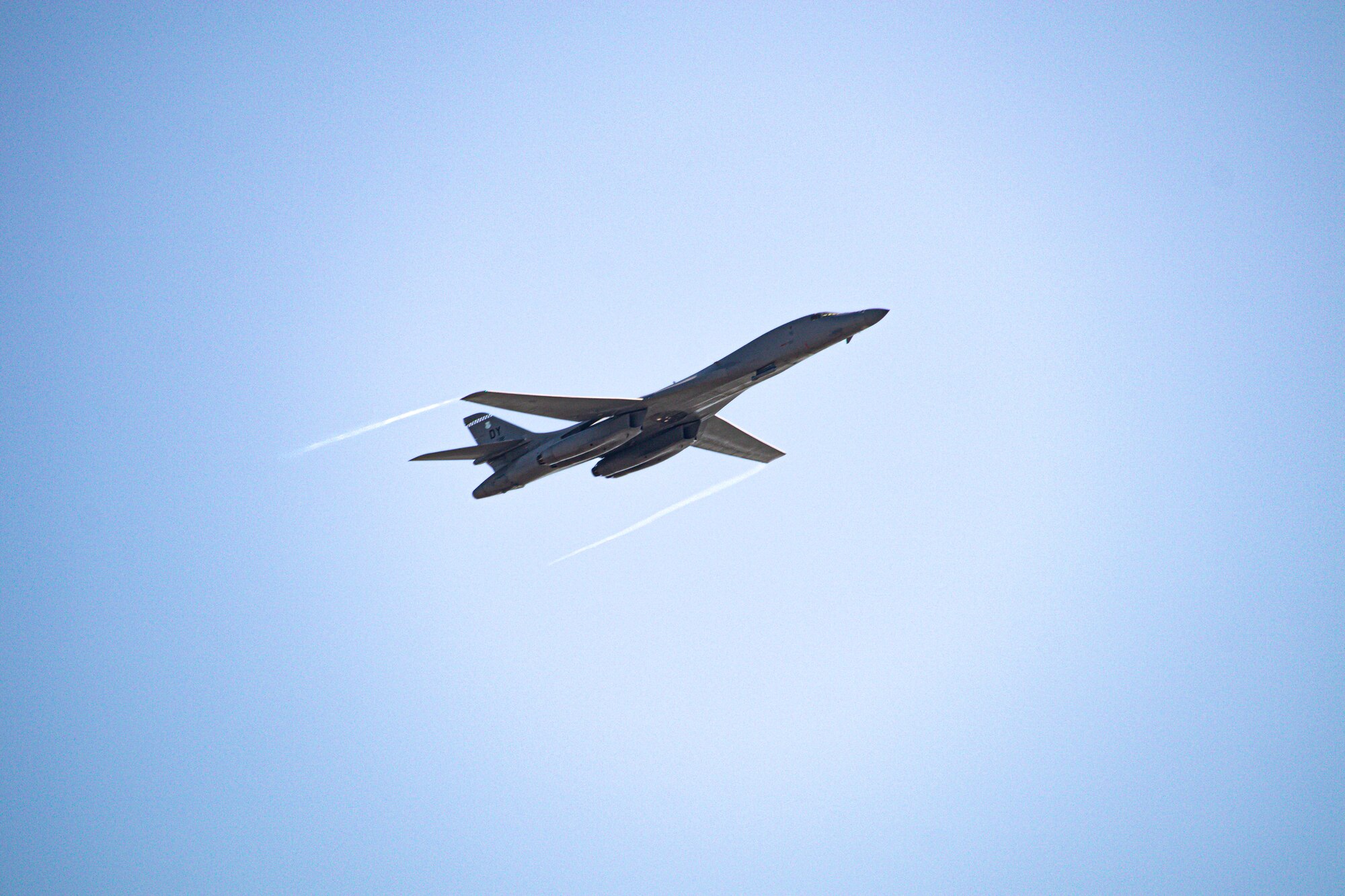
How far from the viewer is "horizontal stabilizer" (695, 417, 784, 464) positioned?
1527 inches

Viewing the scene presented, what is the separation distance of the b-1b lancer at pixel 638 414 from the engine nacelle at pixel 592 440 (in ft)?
0.07

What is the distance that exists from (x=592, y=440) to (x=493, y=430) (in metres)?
8.07

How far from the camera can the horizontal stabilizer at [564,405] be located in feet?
104

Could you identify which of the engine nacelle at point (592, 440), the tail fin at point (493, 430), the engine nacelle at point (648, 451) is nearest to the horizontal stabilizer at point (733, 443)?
the engine nacelle at point (648, 451)

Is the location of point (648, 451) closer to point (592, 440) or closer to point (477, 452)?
point (592, 440)

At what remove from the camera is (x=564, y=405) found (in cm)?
3259

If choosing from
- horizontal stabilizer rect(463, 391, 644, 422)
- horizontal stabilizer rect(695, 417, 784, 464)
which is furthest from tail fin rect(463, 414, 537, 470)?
horizontal stabilizer rect(695, 417, 784, 464)

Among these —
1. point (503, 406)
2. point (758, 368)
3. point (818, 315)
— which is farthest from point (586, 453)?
point (818, 315)

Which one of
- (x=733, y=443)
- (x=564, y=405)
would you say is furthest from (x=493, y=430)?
(x=733, y=443)

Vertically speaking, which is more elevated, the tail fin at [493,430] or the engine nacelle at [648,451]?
the tail fin at [493,430]

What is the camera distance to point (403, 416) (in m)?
26.8

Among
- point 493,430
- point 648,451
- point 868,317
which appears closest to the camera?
point 868,317

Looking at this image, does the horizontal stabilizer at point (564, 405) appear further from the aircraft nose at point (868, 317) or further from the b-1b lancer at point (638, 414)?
the aircraft nose at point (868, 317)

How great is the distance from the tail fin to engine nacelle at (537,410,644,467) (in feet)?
10.2
